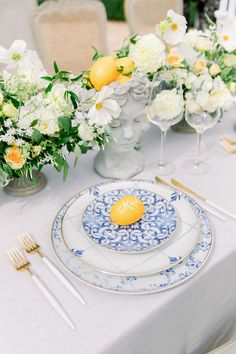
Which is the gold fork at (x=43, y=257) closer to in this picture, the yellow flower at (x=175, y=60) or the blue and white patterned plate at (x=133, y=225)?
the blue and white patterned plate at (x=133, y=225)

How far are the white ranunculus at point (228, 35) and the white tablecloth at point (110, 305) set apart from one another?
→ 16.3 inches

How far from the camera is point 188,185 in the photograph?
1.06m

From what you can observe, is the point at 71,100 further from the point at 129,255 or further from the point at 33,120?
the point at 129,255

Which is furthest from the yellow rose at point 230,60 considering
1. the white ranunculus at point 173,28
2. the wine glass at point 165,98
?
the wine glass at point 165,98

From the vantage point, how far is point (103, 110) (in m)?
0.91

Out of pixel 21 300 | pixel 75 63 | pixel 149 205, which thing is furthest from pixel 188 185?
pixel 75 63

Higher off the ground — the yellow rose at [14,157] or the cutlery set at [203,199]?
the yellow rose at [14,157]

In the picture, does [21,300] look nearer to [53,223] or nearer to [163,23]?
[53,223]

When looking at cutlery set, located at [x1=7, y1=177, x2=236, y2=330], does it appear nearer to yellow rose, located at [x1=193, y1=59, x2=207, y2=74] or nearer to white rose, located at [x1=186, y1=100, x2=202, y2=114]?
white rose, located at [x1=186, y1=100, x2=202, y2=114]

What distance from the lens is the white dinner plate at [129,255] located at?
0.76 meters

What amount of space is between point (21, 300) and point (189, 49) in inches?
33.7

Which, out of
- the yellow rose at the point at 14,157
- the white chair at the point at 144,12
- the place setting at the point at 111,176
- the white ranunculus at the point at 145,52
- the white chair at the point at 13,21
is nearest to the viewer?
the place setting at the point at 111,176

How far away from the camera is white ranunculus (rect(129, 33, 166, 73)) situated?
3.26 ft

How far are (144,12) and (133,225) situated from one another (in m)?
1.79
